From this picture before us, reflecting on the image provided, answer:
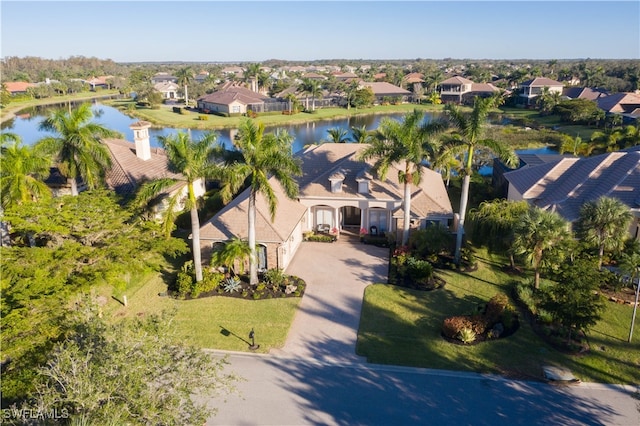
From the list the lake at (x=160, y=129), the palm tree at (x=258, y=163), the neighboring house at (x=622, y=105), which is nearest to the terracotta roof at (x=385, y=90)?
the lake at (x=160, y=129)

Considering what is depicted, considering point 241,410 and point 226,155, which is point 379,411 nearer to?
point 241,410

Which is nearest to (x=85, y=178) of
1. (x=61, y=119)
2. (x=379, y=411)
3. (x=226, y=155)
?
(x=61, y=119)

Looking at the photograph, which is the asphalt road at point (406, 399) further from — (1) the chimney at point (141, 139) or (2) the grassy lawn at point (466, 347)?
(1) the chimney at point (141, 139)

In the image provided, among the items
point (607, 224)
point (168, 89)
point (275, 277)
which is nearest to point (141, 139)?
point (275, 277)

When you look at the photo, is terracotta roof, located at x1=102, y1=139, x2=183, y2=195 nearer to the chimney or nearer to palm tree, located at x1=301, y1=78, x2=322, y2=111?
the chimney

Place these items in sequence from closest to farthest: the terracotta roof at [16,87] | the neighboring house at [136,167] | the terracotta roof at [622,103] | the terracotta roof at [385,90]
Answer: the neighboring house at [136,167]
the terracotta roof at [622,103]
the terracotta roof at [385,90]
the terracotta roof at [16,87]

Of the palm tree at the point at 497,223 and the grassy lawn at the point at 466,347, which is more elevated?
the palm tree at the point at 497,223

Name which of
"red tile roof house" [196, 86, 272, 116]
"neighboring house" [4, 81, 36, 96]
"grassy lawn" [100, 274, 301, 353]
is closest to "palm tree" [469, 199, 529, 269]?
"grassy lawn" [100, 274, 301, 353]
